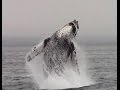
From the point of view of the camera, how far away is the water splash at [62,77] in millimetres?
9258

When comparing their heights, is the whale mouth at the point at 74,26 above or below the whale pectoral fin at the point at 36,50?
above

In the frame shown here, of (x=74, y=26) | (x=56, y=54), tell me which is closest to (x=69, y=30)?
(x=74, y=26)

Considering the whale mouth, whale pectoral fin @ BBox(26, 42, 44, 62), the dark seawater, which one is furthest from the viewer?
the whale mouth

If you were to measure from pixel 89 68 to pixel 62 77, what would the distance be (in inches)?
32.9

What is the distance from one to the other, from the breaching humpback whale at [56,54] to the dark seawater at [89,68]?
28 cm

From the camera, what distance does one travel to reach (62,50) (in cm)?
948

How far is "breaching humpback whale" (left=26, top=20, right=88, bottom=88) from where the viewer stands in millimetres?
9383

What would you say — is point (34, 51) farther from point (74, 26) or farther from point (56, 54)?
point (74, 26)

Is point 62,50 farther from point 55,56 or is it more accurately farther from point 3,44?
point 3,44

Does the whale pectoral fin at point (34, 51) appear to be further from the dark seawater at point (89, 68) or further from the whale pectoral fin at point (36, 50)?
the dark seawater at point (89, 68)

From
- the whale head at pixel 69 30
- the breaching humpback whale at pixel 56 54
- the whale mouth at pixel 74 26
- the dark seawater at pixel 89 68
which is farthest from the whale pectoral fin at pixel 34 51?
the whale mouth at pixel 74 26

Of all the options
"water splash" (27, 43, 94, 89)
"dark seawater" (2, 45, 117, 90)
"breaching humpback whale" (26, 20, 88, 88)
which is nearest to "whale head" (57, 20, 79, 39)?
"breaching humpback whale" (26, 20, 88, 88)

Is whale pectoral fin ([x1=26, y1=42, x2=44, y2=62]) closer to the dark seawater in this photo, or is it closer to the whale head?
the dark seawater

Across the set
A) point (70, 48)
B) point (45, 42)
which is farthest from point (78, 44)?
point (45, 42)
